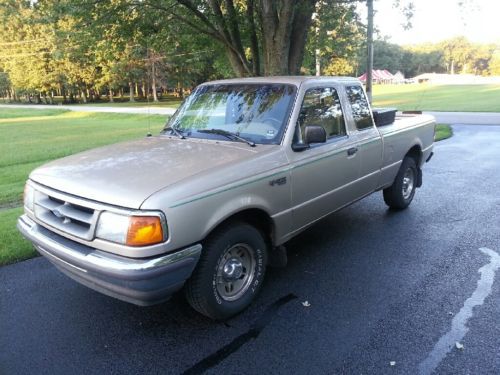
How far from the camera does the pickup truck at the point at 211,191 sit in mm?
2852

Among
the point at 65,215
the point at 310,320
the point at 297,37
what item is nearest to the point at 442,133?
the point at 297,37

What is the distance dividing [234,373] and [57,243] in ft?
5.32

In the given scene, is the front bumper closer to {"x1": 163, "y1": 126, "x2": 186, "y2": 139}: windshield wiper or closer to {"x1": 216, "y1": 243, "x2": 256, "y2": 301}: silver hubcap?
{"x1": 216, "y1": 243, "x2": 256, "y2": 301}: silver hubcap

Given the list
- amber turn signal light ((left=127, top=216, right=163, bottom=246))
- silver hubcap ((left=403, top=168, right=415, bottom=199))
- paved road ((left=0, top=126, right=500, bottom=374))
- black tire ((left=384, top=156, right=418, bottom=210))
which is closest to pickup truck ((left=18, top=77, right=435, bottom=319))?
amber turn signal light ((left=127, top=216, right=163, bottom=246))

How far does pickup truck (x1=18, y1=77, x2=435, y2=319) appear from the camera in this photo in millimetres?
2852

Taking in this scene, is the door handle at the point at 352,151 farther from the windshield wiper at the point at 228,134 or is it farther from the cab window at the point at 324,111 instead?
the windshield wiper at the point at 228,134

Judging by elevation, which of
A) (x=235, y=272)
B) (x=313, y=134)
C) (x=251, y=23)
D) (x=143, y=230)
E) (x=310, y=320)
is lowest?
(x=310, y=320)

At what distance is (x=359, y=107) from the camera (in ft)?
16.5

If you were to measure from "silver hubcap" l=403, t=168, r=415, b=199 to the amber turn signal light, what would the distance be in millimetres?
4522

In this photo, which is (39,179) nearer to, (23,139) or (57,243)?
(57,243)

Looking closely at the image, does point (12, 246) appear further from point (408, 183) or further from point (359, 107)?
point (408, 183)

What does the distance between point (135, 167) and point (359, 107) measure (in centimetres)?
288

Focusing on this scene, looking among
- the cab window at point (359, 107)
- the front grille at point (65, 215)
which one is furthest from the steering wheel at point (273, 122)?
the front grille at point (65, 215)

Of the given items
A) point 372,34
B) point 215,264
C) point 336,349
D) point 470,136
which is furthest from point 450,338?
point 470,136
